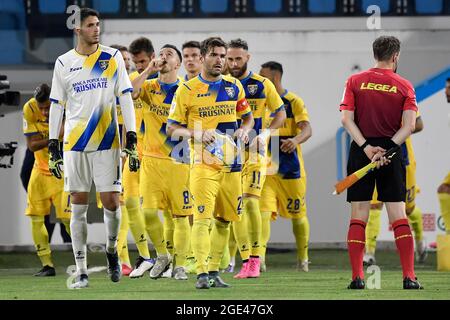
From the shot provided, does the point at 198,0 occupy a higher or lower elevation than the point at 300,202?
higher

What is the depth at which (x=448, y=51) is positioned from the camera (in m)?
18.8

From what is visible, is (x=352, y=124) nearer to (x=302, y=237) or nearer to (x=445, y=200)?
(x=302, y=237)

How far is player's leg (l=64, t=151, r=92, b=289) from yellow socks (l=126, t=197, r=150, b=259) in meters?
2.23

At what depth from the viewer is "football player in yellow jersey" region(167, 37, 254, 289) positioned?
39.4 ft

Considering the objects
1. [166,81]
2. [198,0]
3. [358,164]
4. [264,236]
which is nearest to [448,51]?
[198,0]

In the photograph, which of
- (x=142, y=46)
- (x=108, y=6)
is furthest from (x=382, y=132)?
(x=108, y=6)

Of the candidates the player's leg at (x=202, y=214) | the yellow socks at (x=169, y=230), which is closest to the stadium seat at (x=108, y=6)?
the yellow socks at (x=169, y=230)

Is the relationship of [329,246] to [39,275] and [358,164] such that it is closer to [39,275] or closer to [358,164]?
[39,275]

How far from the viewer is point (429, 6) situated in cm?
1897

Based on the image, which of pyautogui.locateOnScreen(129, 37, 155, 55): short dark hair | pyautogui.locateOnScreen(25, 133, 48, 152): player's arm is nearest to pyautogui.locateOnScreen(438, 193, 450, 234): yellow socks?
pyautogui.locateOnScreen(129, 37, 155, 55): short dark hair

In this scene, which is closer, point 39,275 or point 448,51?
point 39,275

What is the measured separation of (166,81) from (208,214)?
2.32 meters

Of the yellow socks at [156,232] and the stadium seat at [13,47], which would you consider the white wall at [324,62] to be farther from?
the yellow socks at [156,232]

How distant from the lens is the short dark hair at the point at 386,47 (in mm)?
11820
